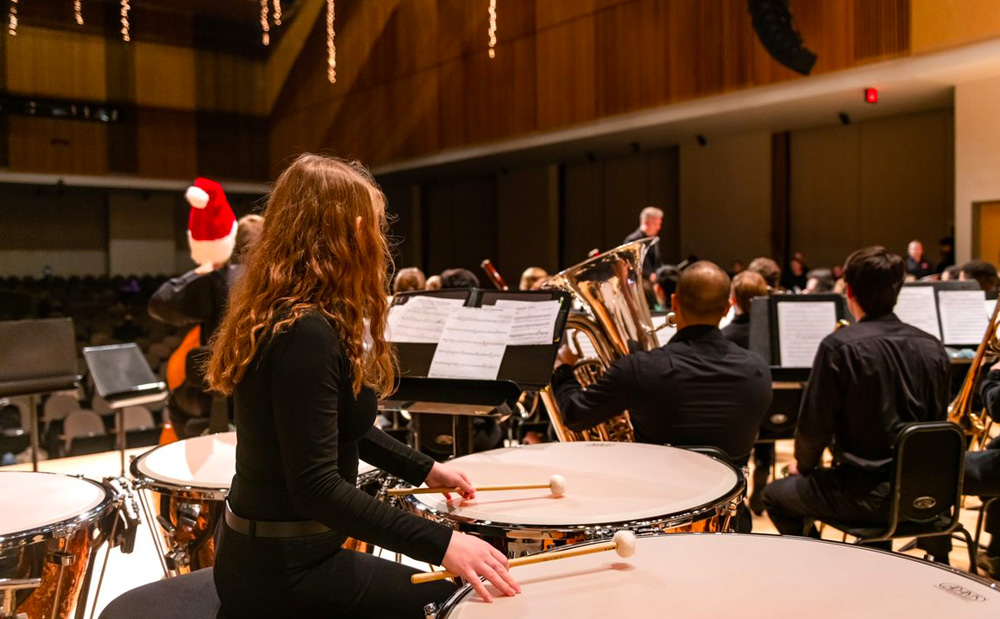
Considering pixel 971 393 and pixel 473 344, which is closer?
pixel 473 344

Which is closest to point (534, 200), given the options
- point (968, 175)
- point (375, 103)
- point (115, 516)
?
point (375, 103)

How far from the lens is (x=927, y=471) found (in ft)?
8.45

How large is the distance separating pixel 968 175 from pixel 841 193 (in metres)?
2.06

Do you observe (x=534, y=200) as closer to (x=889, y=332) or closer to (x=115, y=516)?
(x=889, y=332)

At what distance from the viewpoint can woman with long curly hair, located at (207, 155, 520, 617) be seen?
4.57 feet

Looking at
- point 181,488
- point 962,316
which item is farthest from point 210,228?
point 962,316

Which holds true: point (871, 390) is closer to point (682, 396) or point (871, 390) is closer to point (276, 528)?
point (682, 396)

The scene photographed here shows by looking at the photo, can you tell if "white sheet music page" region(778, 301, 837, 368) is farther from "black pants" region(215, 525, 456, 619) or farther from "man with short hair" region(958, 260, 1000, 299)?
"black pants" region(215, 525, 456, 619)

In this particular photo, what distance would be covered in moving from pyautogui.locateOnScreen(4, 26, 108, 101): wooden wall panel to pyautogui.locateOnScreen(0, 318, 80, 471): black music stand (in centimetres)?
1152

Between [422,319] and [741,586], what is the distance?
5.05 ft

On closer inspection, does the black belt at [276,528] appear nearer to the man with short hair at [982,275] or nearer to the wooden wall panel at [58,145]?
the man with short hair at [982,275]

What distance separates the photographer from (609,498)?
6.01 ft

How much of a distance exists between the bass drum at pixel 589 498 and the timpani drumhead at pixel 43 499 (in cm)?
77

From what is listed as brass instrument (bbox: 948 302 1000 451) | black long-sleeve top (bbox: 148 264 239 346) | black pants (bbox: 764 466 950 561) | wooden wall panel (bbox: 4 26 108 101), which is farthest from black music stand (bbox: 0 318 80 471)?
wooden wall panel (bbox: 4 26 108 101)
